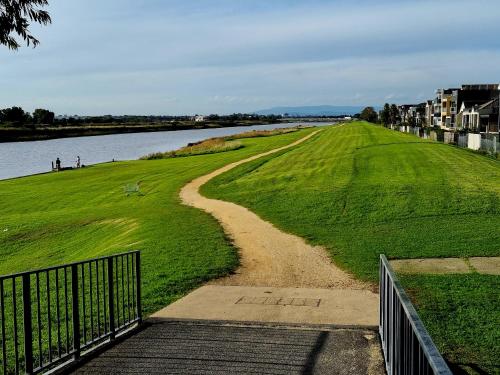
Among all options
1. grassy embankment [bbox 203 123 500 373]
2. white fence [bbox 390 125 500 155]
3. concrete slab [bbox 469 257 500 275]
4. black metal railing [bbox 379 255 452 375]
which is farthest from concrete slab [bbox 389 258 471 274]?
white fence [bbox 390 125 500 155]

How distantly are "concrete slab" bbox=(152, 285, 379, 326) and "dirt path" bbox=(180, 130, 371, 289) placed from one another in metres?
0.78

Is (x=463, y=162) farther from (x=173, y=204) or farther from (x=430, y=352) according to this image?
(x=430, y=352)

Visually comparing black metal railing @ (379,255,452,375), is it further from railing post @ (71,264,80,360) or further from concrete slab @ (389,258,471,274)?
concrete slab @ (389,258,471,274)

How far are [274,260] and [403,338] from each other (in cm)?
848

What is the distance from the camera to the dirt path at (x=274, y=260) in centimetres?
1146

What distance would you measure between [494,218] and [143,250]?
10.2m

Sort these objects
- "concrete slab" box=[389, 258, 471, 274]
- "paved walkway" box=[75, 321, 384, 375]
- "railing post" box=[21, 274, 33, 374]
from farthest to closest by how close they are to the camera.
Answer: "concrete slab" box=[389, 258, 471, 274], "paved walkway" box=[75, 321, 384, 375], "railing post" box=[21, 274, 33, 374]

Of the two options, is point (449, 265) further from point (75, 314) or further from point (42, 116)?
point (42, 116)

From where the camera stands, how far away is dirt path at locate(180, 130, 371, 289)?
451 inches

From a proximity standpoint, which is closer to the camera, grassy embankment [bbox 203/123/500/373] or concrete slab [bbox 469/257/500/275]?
grassy embankment [bbox 203/123/500/373]

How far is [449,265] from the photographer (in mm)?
11984

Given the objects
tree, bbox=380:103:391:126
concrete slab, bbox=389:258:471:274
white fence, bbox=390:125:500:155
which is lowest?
concrete slab, bbox=389:258:471:274

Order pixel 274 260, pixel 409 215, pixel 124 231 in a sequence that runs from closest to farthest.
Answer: pixel 274 260 → pixel 409 215 → pixel 124 231

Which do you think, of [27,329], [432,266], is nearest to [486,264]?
[432,266]
